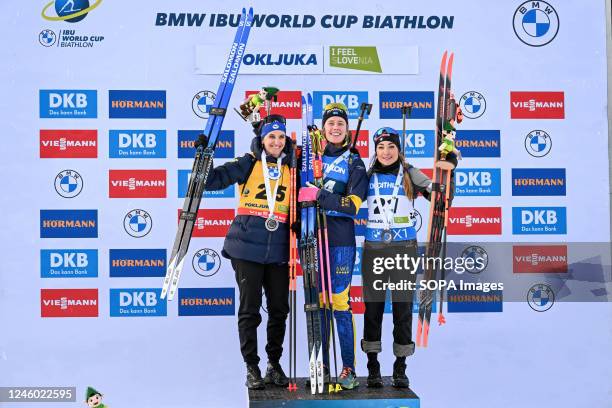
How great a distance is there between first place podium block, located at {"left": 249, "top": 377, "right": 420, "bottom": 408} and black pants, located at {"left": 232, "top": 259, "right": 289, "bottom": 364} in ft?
0.80

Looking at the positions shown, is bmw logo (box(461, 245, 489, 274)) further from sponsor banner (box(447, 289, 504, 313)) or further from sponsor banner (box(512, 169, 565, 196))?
sponsor banner (box(512, 169, 565, 196))

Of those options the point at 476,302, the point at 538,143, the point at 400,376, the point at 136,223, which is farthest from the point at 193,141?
the point at 538,143

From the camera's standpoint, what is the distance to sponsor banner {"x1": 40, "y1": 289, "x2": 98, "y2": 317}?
16.8ft

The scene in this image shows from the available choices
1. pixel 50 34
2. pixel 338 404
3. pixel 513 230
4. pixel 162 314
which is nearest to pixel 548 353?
pixel 513 230

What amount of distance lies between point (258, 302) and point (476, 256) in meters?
1.77

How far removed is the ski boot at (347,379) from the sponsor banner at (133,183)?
1.77 m

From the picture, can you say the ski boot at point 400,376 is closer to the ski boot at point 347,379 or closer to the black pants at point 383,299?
the black pants at point 383,299

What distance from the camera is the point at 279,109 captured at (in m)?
5.17

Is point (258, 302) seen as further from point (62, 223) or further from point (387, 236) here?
point (62, 223)

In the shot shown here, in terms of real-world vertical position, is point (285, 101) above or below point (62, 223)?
above

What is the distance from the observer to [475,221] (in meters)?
5.29

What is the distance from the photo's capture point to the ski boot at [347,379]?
A: 4.32m

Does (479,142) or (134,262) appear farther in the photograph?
(479,142)

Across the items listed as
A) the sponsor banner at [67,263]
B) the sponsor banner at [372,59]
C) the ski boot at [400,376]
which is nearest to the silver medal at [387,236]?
the ski boot at [400,376]
